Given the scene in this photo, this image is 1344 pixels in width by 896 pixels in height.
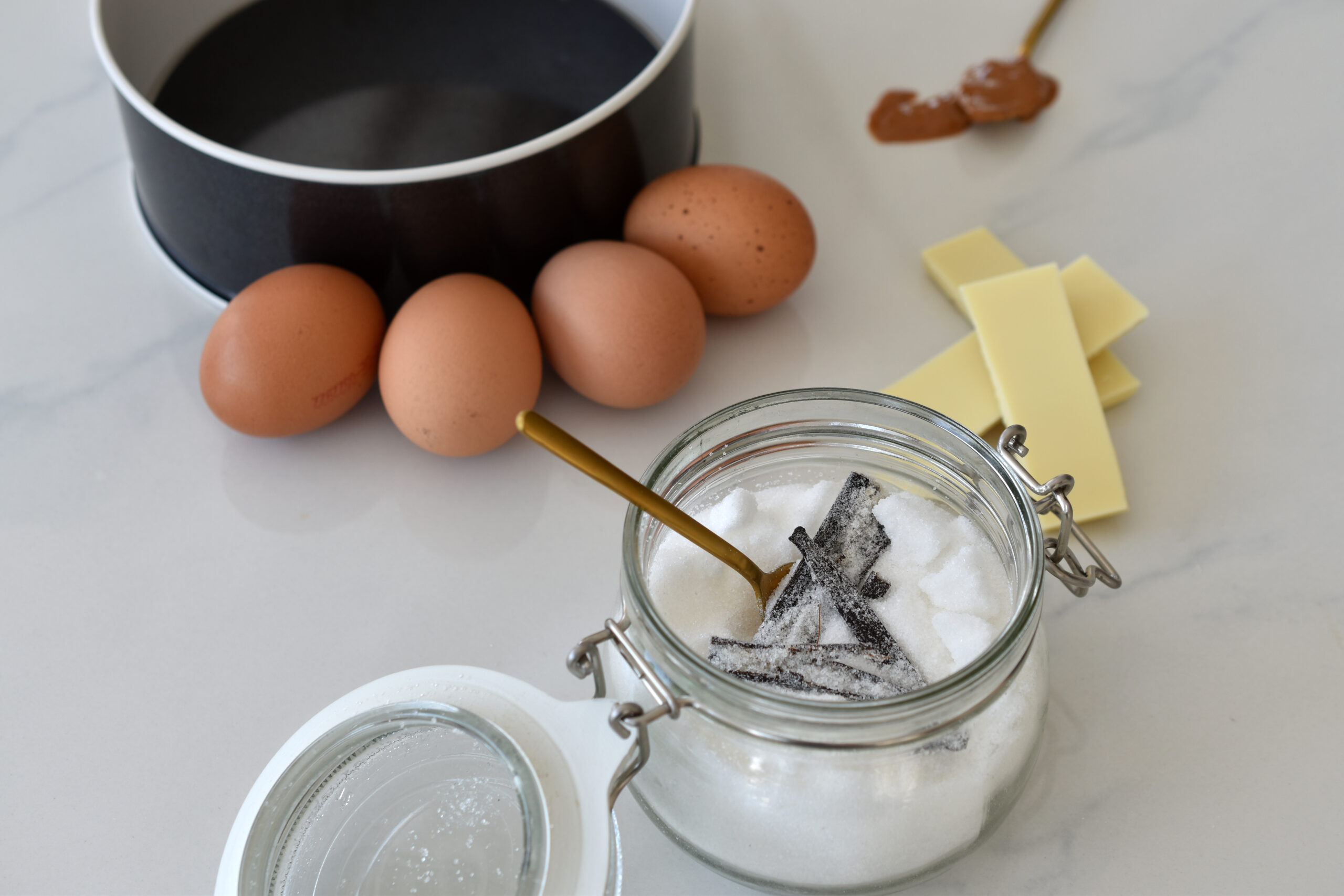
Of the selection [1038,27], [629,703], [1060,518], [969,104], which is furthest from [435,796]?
[1038,27]

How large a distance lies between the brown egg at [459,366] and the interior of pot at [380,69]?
7.4 inches

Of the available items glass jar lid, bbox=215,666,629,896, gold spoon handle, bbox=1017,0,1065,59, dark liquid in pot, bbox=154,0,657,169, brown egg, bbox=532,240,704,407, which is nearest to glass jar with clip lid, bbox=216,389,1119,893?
glass jar lid, bbox=215,666,629,896

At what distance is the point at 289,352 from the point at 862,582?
393 millimetres

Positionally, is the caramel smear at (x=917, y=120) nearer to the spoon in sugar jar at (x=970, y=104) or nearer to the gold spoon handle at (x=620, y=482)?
the spoon in sugar jar at (x=970, y=104)

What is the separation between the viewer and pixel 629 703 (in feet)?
1.52

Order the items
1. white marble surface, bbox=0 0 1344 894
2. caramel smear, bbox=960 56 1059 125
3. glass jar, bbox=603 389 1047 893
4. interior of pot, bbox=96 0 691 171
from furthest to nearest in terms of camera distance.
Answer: caramel smear, bbox=960 56 1059 125, interior of pot, bbox=96 0 691 171, white marble surface, bbox=0 0 1344 894, glass jar, bbox=603 389 1047 893

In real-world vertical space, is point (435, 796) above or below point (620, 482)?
below

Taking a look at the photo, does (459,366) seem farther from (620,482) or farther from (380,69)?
(380,69)

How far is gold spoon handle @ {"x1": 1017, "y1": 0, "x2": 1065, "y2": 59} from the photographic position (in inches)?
38.8

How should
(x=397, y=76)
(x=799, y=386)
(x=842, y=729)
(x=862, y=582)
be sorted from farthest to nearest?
(x=397, y=76), (x=799, y=386), (x=862, y=582), (x=842, y=729)

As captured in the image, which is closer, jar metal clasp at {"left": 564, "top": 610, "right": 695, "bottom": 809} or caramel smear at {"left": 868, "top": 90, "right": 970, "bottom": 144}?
jar metal clasp at {"left": 564, "top": 610, "right": 695, "bottom": 809}

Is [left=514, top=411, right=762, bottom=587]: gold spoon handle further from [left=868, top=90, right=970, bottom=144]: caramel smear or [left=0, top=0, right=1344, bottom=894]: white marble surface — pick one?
[left=868, top=90, right=970, bottom=144]: caramel smear

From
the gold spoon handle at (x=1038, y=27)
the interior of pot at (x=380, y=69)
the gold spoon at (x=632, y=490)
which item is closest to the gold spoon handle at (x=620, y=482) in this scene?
the gold spoon at (x=632, y=490)

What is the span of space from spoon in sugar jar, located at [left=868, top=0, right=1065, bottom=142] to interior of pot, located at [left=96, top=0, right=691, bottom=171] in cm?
22
